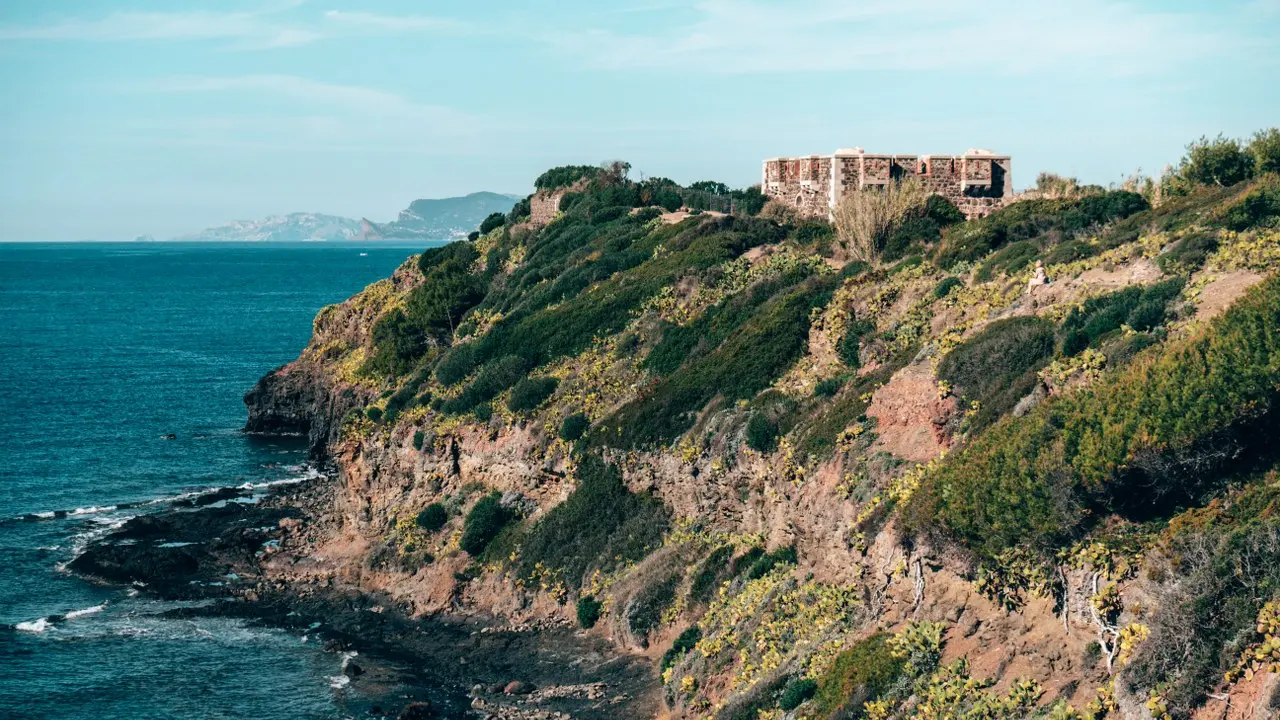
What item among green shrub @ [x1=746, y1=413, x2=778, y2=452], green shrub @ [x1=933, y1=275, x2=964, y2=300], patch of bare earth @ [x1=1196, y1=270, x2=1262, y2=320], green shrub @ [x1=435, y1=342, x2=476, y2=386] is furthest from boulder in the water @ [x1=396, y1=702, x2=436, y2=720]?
patch of bare earth @ [x1=1196, y1=270, x2=1262, y2=320]

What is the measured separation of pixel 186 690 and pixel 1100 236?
42993 millimetres

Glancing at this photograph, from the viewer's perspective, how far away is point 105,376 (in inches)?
4587

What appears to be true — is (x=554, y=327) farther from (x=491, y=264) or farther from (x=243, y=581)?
(x=491, y=264)

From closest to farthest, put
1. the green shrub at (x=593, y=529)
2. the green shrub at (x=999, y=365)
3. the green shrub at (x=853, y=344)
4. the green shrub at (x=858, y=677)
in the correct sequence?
the green shrub at (x=858, y=677)
the green shrub at (x=999, y=365)
the green shrub at (x=853, y=344)
the green shrub at (x=593, y=529)

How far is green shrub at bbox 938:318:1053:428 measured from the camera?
39812 millimetres

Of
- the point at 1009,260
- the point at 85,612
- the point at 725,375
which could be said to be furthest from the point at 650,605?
the point at 85,612

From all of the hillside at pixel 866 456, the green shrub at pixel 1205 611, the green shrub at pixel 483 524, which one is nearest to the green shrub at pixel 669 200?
the hillside at pixel 866 456

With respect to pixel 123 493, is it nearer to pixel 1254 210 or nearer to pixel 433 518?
pixel 433 518

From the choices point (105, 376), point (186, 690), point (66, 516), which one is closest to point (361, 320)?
point (66, 516)

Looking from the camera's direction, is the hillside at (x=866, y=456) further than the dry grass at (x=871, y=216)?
No

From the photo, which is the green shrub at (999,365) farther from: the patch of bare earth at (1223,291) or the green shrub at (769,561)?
the green shrub at (769,561)

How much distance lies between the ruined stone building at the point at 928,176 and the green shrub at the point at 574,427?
22.0m

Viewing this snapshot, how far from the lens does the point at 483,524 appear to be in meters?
57.6

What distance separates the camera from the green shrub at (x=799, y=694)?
3638 cm
